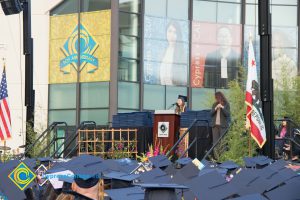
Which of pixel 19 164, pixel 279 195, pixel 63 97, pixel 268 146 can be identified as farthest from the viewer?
pixel 63 97

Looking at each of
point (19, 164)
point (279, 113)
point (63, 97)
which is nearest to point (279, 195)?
point (19, 164)

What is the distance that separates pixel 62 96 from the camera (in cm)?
3866

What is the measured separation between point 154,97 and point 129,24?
3.46 m

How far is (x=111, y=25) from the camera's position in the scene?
37.5 m

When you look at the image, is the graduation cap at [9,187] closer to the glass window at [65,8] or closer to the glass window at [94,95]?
the glass window at [94,95]

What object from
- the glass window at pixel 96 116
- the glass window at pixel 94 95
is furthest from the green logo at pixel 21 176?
the glass window at pixel 94 95

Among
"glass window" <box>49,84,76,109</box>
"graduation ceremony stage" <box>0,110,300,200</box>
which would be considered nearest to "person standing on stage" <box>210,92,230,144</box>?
"graduation ceremony stage" <box>0,110,300,200</box>

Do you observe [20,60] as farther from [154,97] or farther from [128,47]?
[154,97]

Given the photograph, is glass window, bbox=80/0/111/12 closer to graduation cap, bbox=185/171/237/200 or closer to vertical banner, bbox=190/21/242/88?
vertical banner, bbox=190/21/242/88

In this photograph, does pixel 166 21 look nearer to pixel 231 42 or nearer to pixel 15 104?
pixel 231 42

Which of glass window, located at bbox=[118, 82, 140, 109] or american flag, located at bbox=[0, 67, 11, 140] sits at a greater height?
glass window, located at bbox=[118, 82, 140, 109]

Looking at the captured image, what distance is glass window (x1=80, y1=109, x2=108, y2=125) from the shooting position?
37.2 m

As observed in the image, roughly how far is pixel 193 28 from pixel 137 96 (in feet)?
15.5

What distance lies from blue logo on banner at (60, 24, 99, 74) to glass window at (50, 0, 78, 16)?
3.24 feet
